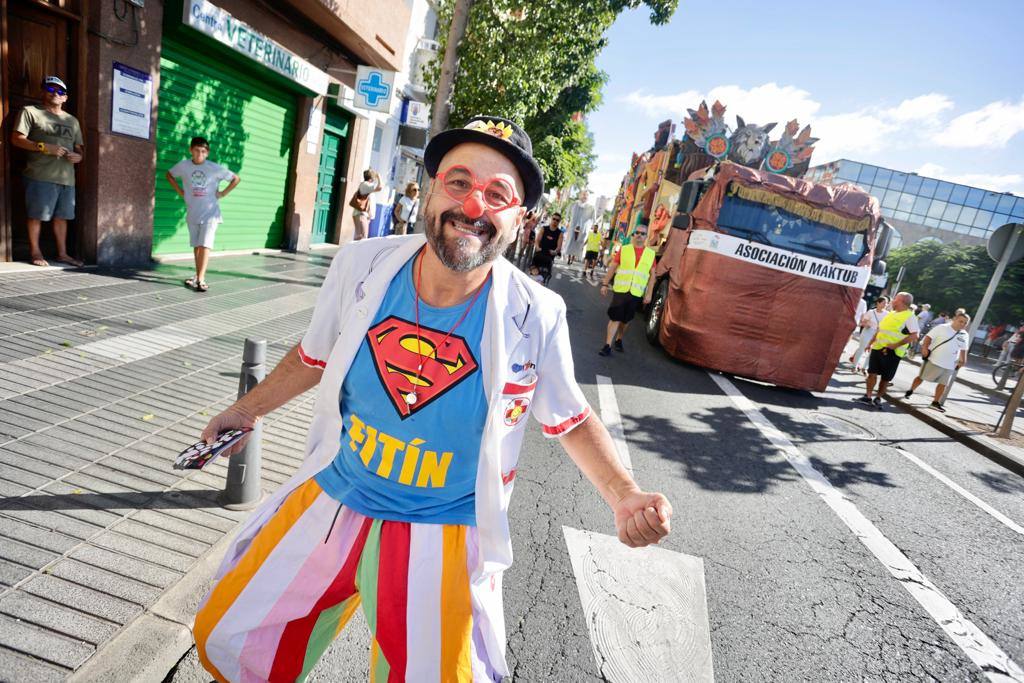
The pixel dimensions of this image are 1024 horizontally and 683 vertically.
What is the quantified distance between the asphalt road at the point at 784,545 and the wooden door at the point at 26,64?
21.6 ft

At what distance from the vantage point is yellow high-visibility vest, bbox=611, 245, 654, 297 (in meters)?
8.00

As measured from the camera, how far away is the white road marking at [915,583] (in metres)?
2.89

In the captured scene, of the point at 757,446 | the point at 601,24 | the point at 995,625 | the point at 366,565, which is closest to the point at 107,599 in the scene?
the point at 366,565

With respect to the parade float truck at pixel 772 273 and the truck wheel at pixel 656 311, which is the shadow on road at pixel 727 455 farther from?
the truck wheel at pixel 656 311

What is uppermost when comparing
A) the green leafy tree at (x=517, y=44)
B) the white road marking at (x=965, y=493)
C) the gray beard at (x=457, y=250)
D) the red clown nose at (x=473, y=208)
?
the green leafy tree at (x=517, y=44)

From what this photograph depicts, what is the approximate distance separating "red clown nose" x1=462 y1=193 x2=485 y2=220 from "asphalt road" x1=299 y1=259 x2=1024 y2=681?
1.83 m

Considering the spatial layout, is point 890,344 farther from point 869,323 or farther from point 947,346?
point 869,323

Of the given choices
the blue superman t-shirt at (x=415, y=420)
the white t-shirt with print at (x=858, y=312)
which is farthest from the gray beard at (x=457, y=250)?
the white t-shirt with print at (x=858, y=312)

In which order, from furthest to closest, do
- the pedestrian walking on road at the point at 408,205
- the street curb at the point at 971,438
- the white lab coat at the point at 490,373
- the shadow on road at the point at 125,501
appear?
the pedestrian walking on road at the point at 408,205 < the street curb at the point at 971,438 < the shadow on road at the point at 125,501 < the white lab coat at the point at 490,373

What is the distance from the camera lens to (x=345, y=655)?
2.26 meters

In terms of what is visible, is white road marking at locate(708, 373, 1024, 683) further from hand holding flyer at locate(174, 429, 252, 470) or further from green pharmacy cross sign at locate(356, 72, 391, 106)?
green pharmacy cross sign at locate(356, 72, 391, 106)

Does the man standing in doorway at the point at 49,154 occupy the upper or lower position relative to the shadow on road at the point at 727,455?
upper

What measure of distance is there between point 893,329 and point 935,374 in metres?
2.10

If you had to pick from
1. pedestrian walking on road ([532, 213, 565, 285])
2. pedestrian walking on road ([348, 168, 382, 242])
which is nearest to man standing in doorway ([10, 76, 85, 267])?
pedestrian walking on road ([348, 168, 382, 242])
